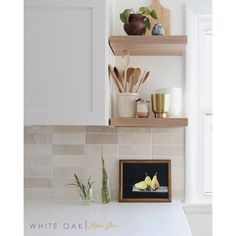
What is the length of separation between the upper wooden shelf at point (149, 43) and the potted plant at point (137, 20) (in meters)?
0.09

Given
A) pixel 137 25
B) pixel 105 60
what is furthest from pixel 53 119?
pixel 137 25

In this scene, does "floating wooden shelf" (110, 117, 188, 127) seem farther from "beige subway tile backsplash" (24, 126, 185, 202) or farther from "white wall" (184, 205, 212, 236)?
"white wall" (184, 205, 212, 236)

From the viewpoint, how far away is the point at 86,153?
261cm

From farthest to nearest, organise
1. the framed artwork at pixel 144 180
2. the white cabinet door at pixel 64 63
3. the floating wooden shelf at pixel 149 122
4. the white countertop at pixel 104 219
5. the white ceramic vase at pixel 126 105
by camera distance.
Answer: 1. the framed artwork at pixel 144 180
2. the white ceramic vase at pixel 126 105
3. the floating wooden shelf at pixel 149 122
4. the white cabinet door at pixel 64 63
5. the white countertop at pixel 104 219

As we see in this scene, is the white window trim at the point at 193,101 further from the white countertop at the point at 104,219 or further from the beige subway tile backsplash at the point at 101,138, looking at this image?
the beige subway tile backsplash at the point at 101,138

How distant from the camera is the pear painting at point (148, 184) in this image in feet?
8.45

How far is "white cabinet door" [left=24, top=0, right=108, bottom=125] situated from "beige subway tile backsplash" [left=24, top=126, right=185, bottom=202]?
1.27 feet

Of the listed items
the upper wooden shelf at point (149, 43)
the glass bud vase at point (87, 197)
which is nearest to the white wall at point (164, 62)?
the upper wooden shelf at point (149, 43)

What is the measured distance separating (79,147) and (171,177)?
0.58 metres

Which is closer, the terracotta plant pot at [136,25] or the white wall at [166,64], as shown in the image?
the terracotta plant pot at [136,25]

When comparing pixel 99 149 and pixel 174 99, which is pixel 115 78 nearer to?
pixel 174 99

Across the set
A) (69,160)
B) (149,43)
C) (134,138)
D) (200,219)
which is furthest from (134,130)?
(200,219)

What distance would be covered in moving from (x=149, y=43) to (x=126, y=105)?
364mm

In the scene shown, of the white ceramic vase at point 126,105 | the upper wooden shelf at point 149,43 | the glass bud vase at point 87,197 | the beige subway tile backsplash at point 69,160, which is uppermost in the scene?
the upper wooden shelf at point 149,43
